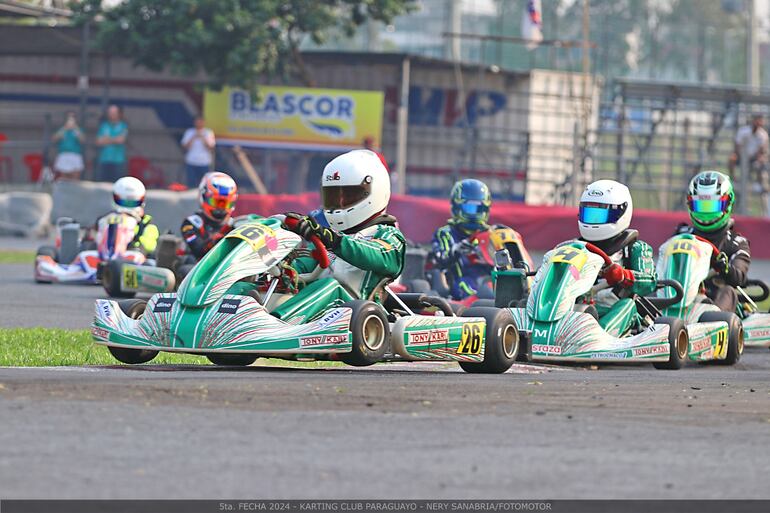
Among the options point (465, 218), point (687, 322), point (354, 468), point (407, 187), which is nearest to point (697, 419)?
point (354, 468)

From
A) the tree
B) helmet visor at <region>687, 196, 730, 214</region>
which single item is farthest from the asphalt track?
the tree

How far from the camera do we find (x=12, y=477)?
4805 mm

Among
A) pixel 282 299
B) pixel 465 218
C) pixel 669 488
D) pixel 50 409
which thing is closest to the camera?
pixel 669 488

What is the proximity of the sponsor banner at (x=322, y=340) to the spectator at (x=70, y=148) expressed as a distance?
61.0 feet

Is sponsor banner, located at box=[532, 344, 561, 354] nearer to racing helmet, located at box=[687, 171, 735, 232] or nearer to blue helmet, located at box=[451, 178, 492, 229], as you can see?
racing helmet, located at box=[687, 171, 735, 232]

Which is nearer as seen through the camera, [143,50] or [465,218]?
[465,218]

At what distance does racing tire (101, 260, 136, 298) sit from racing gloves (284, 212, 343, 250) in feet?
20.5

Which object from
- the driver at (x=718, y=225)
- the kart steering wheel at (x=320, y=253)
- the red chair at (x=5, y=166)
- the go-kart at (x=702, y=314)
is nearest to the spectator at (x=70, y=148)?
the red chair at (x=5, y=166)

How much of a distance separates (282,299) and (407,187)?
1985 centimetres

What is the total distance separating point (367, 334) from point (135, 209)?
808 cm

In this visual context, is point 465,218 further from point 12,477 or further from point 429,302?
point 12,477

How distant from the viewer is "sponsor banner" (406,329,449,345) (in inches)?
344

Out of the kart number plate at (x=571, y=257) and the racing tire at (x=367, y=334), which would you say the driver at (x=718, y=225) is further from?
the racing tire at (x=367, y=334)

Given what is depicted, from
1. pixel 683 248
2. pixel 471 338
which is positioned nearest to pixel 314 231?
pixel 471 338
